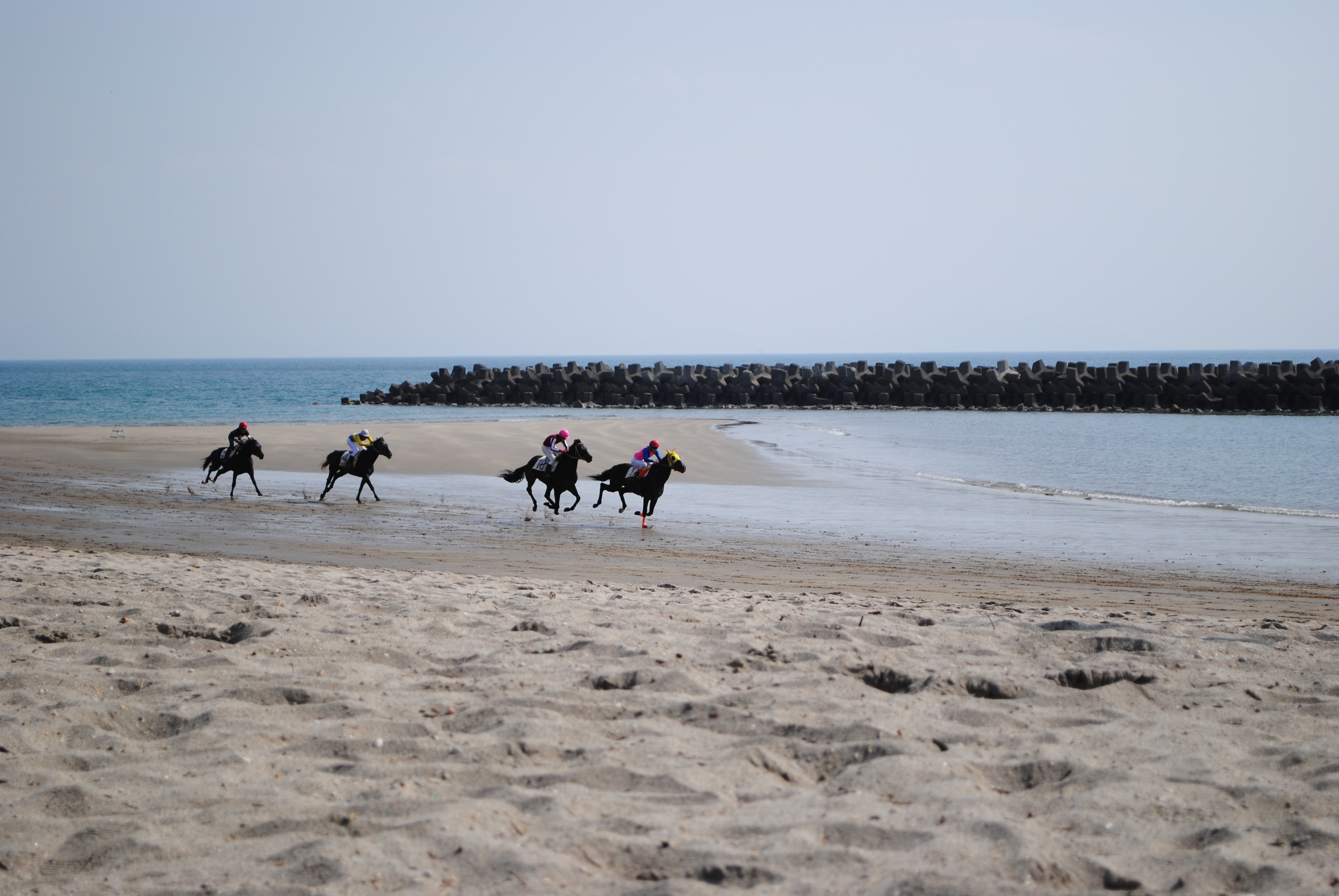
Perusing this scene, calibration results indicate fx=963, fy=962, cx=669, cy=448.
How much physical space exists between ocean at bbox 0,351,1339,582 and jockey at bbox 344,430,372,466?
4.93ft

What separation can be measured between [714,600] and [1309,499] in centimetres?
1500

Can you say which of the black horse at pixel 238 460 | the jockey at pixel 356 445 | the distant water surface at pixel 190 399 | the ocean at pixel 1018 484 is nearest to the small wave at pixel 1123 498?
the ocean at pixel 1018 484

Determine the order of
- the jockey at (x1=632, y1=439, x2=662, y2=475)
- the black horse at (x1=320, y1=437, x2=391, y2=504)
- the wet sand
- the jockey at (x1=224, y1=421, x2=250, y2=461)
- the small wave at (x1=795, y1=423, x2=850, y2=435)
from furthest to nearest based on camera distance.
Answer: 1. the small wave at (x1=795, y1=423, x2=850, y2=435)
2. the wet sand
3. the jockey at (x1=224, y1=421, x2=250, y2=461)
4. the black horse at (x1=320, y1=437, x2=391, y2=504)
5. the jockey at (x1=632, y1=439, x2=662, y2=475)

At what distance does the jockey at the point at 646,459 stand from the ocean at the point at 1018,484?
34.3 inches

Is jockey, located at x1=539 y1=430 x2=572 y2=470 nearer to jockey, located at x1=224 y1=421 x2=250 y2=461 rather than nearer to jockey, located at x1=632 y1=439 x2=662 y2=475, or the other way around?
jockey, located at x1=632 y1=439 x2=662 y2=475

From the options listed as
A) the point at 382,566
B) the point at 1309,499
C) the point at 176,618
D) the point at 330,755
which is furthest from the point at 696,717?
the point at 1309,499

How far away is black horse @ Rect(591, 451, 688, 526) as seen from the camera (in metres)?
14.2

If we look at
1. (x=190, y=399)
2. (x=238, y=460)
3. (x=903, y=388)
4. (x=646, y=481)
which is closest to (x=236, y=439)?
(x=238, y=460)

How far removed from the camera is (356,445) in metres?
16.0

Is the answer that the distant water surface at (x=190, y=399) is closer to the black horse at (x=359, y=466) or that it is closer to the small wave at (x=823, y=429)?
the small wave at (x=823, y=429)

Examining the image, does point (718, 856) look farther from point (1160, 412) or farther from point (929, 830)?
point (1160, 412)

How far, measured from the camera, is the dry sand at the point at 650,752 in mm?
3359

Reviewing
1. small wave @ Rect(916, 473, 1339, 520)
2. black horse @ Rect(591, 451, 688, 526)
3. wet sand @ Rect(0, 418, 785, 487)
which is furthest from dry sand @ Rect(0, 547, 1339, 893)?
wet sand @ Rect(0, 418, 785, 487)

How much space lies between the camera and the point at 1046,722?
475 cm
